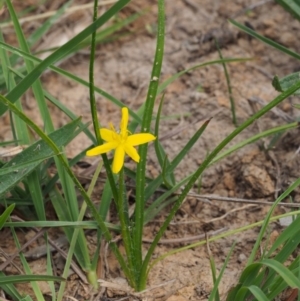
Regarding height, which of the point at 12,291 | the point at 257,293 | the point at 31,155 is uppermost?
the point at 31,155

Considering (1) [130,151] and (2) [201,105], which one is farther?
(2) [201,105]

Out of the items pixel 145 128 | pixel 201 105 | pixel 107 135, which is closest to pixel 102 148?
pixel 107 135

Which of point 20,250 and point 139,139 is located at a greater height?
point 139,139

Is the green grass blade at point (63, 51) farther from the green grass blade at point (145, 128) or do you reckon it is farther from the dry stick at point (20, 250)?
the dry stick at point (20, 250)

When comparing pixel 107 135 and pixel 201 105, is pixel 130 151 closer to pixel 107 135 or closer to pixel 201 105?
pixel 107 135

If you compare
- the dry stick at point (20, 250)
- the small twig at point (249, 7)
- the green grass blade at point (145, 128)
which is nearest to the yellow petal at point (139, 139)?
the green grass blade at point (145, 128)

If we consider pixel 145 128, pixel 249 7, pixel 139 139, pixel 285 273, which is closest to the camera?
pixel 285 273

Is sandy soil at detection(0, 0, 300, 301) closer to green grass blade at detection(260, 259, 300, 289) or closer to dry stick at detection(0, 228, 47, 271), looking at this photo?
dry stick at detection(0, 228, 47, 271)
